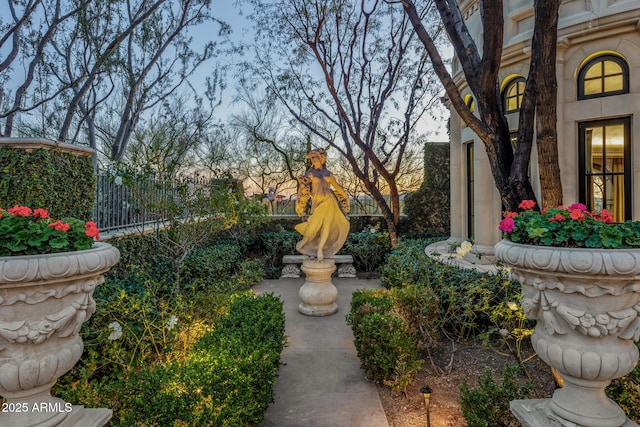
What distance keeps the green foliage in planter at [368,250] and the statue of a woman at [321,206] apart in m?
4.01

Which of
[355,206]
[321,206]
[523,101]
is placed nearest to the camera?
[523,101]

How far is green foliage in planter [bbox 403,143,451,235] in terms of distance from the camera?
39.2ft

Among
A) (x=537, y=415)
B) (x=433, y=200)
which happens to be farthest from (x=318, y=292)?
(x=433, y=200)

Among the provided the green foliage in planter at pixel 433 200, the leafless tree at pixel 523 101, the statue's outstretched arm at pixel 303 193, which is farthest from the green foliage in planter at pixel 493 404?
the green foliage in planter at pixel 433 200

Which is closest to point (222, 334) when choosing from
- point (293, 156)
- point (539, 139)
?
point (539, 139)

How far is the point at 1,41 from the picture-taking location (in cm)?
682

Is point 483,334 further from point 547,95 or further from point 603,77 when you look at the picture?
point 603,77

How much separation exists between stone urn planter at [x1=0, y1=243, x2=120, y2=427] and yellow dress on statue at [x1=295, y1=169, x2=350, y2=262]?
13.8 ft

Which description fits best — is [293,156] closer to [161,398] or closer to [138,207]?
[138,207]

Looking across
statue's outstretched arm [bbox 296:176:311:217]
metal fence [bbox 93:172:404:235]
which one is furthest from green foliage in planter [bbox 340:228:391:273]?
metal fence [bbox 93:172:404:235]

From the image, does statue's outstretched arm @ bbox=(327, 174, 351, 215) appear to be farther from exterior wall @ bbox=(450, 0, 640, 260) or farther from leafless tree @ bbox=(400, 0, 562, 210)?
exterior wall @ bbox=(450, 0, 640, 260)

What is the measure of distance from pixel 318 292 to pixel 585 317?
4345 millimetres

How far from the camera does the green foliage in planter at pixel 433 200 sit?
1194cm

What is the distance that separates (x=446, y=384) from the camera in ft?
11.3
